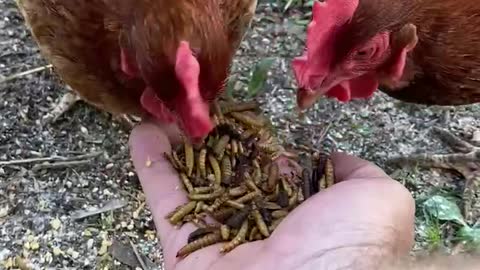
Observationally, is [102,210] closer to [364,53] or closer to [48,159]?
[48,159]

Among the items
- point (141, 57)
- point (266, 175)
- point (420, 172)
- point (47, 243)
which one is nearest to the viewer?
point (141, 57)

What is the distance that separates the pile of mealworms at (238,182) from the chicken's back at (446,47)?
14.1 inches

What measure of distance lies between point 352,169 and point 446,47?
0.41 metres

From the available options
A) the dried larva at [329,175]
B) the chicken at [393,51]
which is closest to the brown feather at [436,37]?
the chicken at [393,51]

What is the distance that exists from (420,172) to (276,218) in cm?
88

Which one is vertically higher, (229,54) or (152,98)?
(229,54)

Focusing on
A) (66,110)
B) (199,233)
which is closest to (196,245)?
(199,233)

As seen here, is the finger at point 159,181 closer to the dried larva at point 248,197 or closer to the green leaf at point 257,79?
the dried larva at point 248,197

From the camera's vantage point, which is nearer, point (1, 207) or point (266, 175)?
point (266, 175)

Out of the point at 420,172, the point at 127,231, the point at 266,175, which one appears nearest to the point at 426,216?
the point at 420,172

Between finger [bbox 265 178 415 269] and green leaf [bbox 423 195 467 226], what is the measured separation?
31.2 inches

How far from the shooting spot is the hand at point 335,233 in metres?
1.88

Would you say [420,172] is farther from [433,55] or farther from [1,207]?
[1,207]

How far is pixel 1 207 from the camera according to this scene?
283cm
